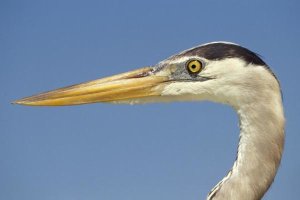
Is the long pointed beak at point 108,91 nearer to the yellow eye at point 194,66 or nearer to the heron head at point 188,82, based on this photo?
the heron head at point 188,82

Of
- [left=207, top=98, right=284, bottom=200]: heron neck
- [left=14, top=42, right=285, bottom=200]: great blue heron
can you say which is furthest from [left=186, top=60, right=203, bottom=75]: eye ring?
[left=207, top=98, right=284, bottom=200]: heron neck

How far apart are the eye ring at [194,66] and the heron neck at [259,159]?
1.97 ft

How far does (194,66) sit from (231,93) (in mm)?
403

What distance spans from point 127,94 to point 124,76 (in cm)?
16

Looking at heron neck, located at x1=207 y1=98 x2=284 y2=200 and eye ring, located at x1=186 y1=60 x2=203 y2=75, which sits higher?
eye ring, located at x1=186 y1=60 x2=203 y2=75

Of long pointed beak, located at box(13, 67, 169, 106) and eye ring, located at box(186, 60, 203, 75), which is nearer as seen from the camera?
eye ring, located at box(186, 60, 203, 75)

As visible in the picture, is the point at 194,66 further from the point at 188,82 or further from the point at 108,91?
the point at 108,91

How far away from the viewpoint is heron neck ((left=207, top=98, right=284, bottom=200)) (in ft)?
13.3

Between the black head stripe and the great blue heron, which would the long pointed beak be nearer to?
the great blue heron

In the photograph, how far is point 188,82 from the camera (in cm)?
465

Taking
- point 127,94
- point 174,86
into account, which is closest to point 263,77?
point 174,86

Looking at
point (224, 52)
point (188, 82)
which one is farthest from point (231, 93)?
point (188, 82)

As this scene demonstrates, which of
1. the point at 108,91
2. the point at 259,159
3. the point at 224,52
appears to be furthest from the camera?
the point at 108,91

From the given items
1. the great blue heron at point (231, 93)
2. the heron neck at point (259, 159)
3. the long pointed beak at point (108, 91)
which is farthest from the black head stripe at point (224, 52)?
the long pointed beak at point (108, 91)
